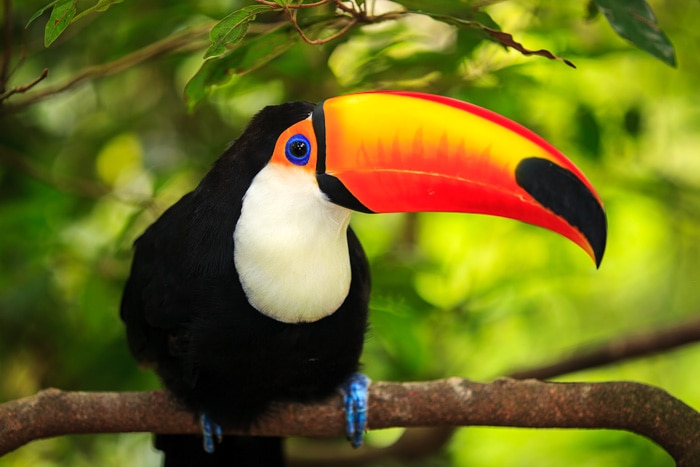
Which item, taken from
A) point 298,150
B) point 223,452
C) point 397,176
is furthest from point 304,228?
point 223,452

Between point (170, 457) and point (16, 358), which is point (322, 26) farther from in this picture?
point (16, 358)

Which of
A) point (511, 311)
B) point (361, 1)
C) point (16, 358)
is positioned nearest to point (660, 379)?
point (511, 311)

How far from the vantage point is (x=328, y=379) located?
9.77 feet

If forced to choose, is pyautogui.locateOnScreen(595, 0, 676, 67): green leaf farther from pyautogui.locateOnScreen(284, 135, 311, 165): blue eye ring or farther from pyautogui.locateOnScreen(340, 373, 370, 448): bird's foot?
pyautogui.locateOnScreen(340, 373, 370, 448): bird's foot

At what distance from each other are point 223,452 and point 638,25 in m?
2.08

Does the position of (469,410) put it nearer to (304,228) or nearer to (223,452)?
(304,228)

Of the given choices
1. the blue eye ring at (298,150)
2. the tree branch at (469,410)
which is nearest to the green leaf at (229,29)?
the blue eye ring at (298,150)

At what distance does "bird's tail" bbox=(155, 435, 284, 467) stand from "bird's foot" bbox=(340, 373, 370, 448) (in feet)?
1.75

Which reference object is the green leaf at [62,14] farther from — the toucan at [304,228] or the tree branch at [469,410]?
the tree branch at [469,410]

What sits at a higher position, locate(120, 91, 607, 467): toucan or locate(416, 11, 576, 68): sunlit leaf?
locate(416, 11, 576, 68): sunlit leaf

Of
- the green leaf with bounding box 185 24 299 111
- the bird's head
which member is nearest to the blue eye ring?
the bird's head

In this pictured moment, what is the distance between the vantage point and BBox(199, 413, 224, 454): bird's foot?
3.00 meters

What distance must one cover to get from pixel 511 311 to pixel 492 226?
0.89 meters

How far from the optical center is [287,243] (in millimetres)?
2641
